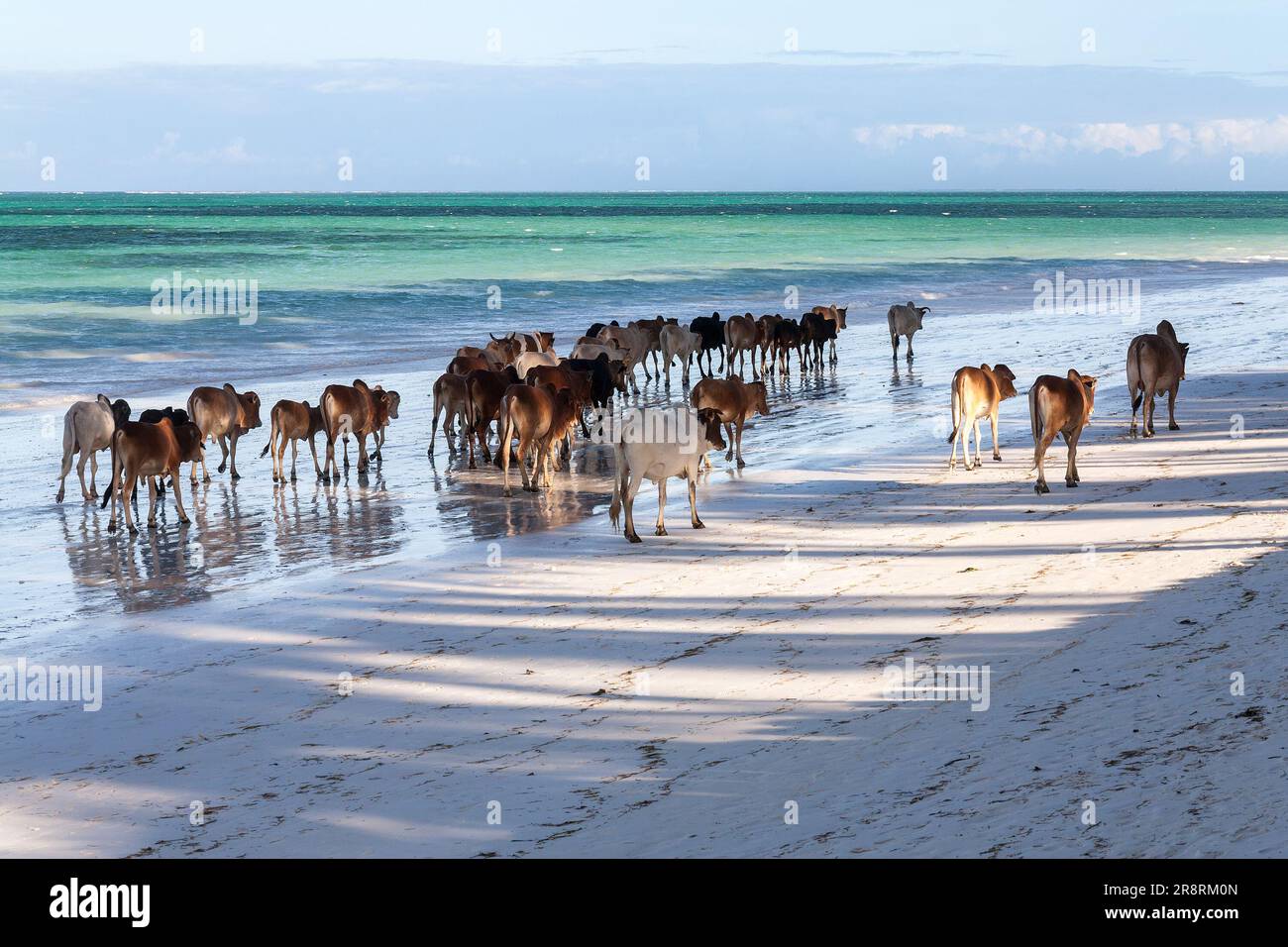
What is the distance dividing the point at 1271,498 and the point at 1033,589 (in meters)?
4.08

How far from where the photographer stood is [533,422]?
1580cm

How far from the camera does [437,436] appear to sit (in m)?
20.1

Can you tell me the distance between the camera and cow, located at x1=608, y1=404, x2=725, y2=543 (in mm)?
12930

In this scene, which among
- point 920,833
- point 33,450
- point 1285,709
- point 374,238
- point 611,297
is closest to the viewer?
point 920,833

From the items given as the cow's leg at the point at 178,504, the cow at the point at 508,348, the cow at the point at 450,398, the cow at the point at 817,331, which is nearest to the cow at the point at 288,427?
the cow at the point at 450,398

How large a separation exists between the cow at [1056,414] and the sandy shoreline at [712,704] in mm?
1138

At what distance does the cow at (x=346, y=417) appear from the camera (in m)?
16.7

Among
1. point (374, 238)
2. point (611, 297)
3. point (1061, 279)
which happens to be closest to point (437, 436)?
point (611, 297)

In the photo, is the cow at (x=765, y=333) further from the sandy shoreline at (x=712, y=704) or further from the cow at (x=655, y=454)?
the sandy shoreline at (x=712, y=704)

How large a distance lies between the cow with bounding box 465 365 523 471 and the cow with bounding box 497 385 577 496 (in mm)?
1448

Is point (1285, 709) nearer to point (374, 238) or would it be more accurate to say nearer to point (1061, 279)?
point (1061, 279)

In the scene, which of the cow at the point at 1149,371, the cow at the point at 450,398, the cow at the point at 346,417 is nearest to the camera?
the cow at the point at 346,417

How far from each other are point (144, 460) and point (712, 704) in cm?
837

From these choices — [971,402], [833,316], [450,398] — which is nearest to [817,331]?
[833,316]
